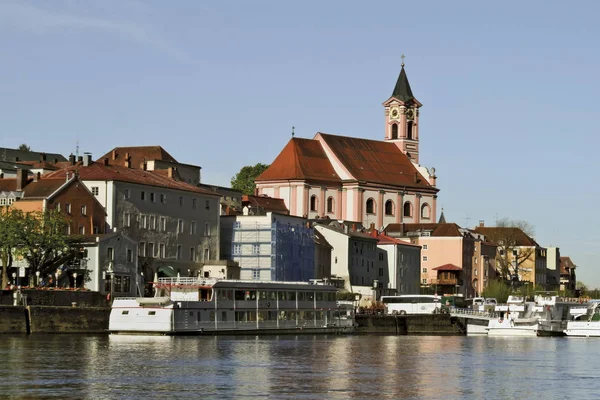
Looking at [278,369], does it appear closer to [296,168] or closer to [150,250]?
[150,250]

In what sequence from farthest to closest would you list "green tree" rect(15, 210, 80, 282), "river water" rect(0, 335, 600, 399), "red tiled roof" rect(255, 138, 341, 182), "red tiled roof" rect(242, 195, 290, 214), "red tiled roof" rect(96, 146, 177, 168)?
"red tiled roof" rect(255, 138, 341, 182) → "red tiled roof" rect(242, 195, 290, 214) → "red tiled roof" rect(96, 146, 177, 168) → "green tree" rect(15, 210, 80, 282) → "river water" rect(0, 335, 600, 399)

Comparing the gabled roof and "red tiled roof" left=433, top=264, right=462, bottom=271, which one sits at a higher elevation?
the gabled roof

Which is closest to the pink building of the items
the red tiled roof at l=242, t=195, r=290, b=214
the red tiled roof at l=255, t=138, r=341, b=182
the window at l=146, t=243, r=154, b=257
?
the red tiled roof at l=255, t=138, r=341, b=182

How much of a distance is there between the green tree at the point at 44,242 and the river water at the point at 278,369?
43.5 feet

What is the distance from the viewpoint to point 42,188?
121312mm

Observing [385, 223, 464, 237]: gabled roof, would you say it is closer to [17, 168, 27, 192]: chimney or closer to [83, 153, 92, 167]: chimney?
[83, 153, 92, 167]: chimney

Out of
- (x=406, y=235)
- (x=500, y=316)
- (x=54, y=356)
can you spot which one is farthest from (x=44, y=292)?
(x=406, y=235)

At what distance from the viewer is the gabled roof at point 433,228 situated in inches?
7451

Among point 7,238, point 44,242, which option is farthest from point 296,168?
point 7,238

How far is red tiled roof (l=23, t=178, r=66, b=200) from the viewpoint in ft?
394

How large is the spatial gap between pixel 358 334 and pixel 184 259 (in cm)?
1939

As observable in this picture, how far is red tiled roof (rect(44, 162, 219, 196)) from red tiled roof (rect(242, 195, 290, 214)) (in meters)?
34.1

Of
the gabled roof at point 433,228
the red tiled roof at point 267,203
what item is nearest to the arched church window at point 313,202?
the red tiled roof at point 267,203

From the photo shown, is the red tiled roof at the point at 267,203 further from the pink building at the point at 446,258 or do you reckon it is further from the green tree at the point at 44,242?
the green tree at the point at 44,242
